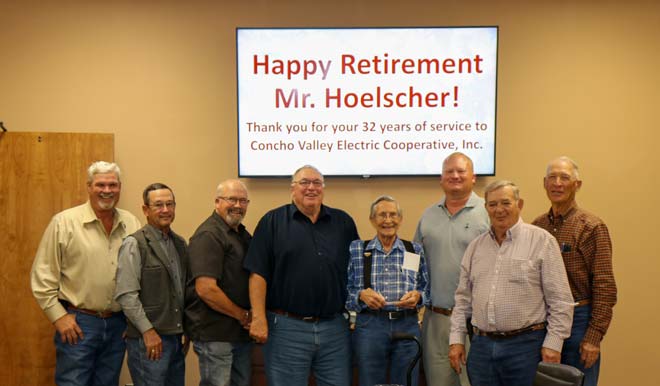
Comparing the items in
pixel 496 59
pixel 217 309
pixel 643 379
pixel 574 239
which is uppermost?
pixel 496 59

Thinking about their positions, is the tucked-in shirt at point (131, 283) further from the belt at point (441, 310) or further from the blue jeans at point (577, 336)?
the blue jeans at point (577, 336)

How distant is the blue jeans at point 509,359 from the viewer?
8.83 feet

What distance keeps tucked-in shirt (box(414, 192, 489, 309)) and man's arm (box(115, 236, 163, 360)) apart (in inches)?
61.6

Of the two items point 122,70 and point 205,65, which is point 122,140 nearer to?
point 122,70

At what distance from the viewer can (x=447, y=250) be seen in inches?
124

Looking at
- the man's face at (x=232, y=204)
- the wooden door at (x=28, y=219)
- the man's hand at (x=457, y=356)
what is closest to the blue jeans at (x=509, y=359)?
the man's hand at (x=457, y=356)

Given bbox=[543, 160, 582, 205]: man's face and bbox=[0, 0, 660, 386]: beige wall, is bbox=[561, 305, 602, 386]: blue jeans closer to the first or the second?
bbox=[543, 160, 582, 205]: man's face

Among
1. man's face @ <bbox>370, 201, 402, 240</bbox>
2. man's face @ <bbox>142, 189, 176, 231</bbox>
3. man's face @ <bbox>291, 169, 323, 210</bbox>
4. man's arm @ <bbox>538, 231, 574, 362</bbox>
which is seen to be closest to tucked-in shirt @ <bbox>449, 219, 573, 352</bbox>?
man's arm @ <bbox>538, 231, 574, 362</bbox>

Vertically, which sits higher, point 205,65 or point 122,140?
point 205,65

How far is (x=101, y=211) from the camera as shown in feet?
10.7

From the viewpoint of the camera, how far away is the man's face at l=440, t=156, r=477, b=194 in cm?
321

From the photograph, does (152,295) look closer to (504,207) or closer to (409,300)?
(409,300)

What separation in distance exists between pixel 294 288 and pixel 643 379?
3135 mm

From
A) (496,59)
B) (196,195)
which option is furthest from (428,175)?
(196,195)
